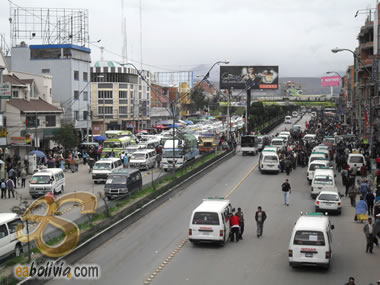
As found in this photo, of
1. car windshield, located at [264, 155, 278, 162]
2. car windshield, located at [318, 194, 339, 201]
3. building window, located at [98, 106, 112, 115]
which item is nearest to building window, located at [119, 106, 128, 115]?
building window, located at [98, 106, 112, 115]

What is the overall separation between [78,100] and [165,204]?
46260mm

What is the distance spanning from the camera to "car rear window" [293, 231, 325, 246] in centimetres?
1909

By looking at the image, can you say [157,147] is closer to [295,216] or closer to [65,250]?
[295,216]

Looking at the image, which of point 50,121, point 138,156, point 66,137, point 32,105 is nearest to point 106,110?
point 50,121

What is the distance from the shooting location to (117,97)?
109m

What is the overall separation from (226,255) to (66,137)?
37.1m

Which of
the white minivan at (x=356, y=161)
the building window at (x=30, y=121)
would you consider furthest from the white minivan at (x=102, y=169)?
the white minivan at (x=356, y=161)

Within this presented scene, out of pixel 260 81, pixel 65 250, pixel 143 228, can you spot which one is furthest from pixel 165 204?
pixel 260 81

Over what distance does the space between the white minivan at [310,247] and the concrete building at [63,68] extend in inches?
2263

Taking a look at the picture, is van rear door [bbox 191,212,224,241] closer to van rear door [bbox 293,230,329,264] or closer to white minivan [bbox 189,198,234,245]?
white minivan [bbox 189,198,234,245]

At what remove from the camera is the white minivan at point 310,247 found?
18938 millimetres

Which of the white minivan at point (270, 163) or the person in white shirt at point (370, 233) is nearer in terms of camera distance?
the person in white shirt at point (370, 233)

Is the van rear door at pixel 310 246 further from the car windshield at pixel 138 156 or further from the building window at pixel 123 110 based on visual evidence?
the building window at pixel 123 110

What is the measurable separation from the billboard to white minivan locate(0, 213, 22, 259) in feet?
298
